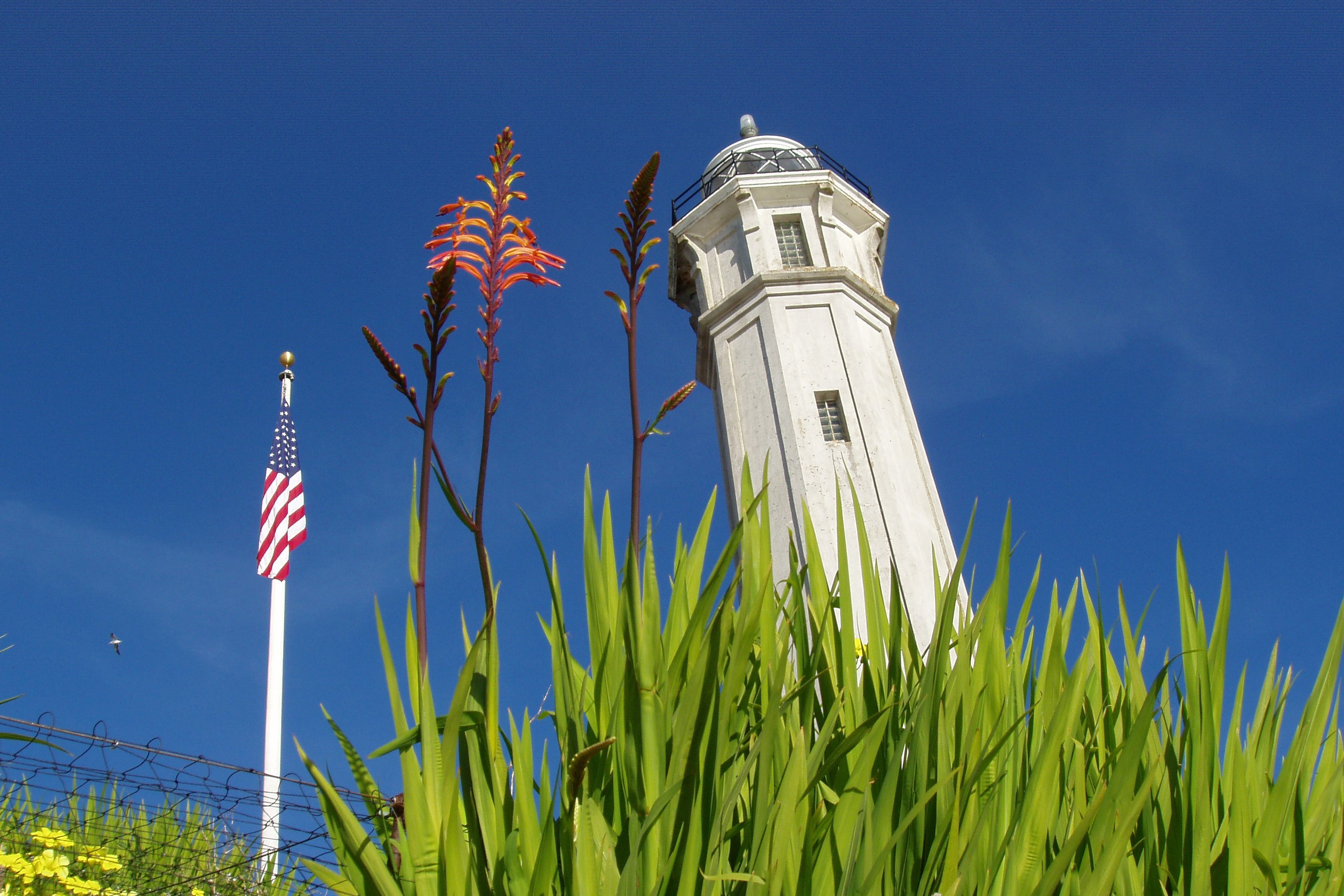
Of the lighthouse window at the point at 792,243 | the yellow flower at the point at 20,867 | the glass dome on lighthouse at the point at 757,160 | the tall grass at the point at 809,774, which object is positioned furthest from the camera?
the glass dome on lighthouse at the point at 757,160

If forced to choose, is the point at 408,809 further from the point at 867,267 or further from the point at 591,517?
the point at 867,267

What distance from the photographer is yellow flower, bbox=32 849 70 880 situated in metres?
3.85

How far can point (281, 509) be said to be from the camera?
944 cm

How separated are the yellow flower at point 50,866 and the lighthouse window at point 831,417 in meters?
9.22

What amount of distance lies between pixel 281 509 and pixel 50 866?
584 centimetres

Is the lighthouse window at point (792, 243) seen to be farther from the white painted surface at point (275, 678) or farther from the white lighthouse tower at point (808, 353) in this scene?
the white painted surface at point (275, 678)

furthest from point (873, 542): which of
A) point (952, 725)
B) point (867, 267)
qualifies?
point (952, 725)

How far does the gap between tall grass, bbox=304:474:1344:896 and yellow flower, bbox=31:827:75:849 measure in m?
3.18

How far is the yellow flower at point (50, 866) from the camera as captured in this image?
385 centimetres

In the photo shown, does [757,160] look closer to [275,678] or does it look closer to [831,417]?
[831,417]

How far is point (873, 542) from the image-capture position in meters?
10.9

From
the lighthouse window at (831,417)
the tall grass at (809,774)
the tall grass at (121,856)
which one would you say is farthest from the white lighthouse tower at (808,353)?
the tall grass at (809,774)

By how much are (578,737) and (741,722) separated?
0.32 m

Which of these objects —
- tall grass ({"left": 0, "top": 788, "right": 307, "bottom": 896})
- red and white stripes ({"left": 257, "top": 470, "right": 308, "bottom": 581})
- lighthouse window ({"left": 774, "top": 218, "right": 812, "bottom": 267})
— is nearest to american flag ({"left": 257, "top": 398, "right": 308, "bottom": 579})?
red and white stripes ({"left": 257, "top": 470, "right": 308, "bottom": 581})
